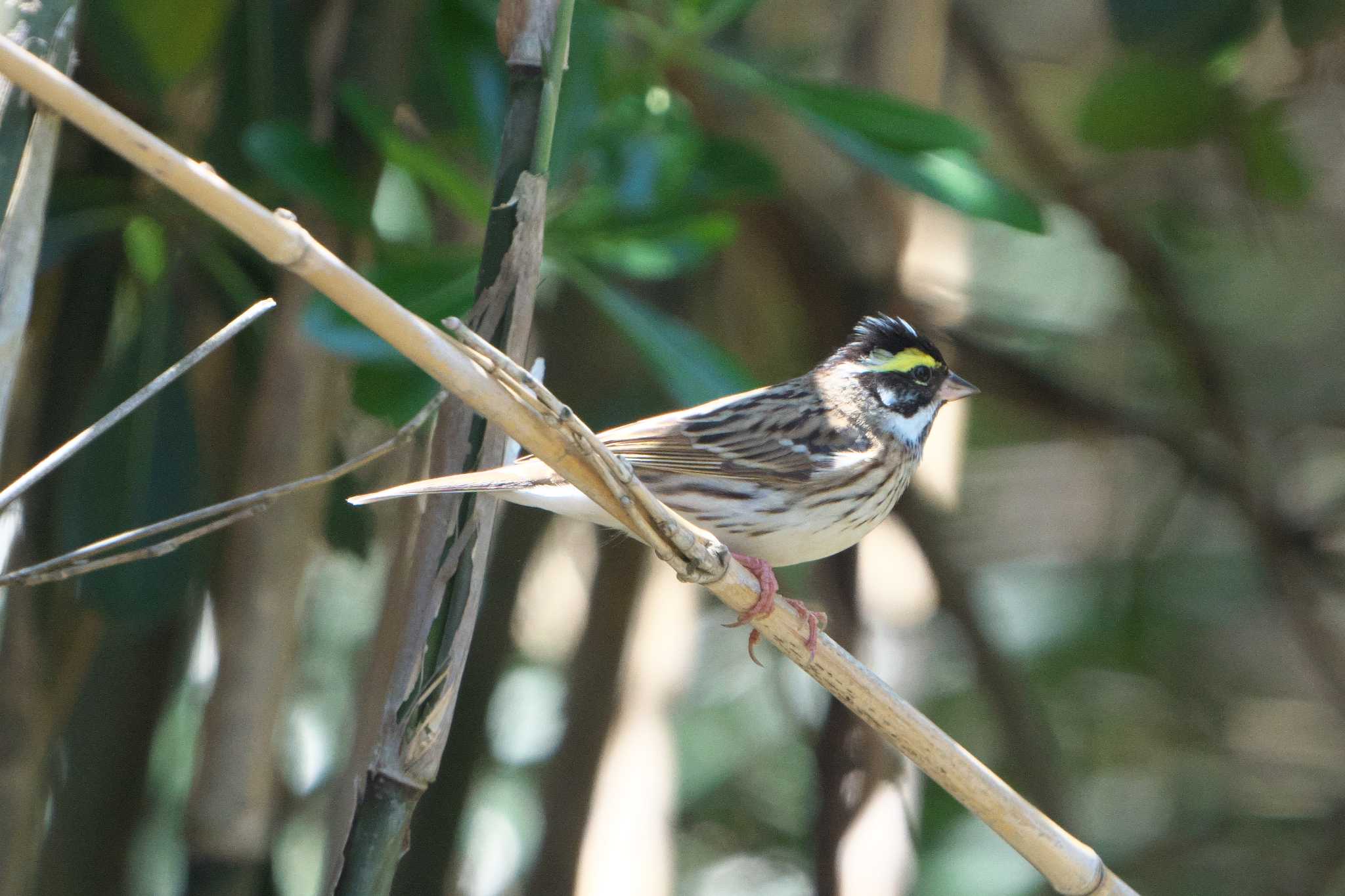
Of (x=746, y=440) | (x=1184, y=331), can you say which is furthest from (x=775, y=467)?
(x=1184, y=331)

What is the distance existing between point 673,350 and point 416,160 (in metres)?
0.58

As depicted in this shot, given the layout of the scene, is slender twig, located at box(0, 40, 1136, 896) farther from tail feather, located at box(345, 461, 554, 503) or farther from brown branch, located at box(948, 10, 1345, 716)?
brown branch, located at box(948, 10, 1345, 716)

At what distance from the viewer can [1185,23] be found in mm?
3303

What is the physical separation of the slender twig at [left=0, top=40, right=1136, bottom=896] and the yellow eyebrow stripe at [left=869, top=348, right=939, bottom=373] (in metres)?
1.12

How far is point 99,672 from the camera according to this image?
317 centimetres

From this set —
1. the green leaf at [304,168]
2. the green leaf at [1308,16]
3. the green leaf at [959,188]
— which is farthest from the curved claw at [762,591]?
the green leaf at [1308,16]

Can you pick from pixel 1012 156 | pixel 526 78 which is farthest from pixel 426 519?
pixel 1012 156

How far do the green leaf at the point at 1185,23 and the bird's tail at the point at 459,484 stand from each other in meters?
2.12

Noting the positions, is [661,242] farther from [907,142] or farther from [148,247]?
[148,247]

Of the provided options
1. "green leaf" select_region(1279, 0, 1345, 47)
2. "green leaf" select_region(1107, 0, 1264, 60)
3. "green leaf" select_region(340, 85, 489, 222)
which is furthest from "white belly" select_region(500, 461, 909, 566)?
"green leaf" select_region(1279, 0, 1345, 47)

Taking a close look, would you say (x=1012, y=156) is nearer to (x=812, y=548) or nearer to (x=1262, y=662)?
(x=1262, y=662)

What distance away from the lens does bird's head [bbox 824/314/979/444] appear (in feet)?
10.2

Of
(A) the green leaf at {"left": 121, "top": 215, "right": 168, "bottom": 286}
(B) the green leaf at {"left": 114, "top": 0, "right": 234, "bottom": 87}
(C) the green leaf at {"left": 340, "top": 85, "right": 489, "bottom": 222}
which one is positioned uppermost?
(B) the green leaf at {"left": 114, "top": 0, "right": 234, "bottom": 87}

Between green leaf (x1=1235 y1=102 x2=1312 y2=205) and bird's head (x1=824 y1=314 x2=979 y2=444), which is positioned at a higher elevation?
green leaf (x1=1235 y1=102 x2=1312 y2=205)
